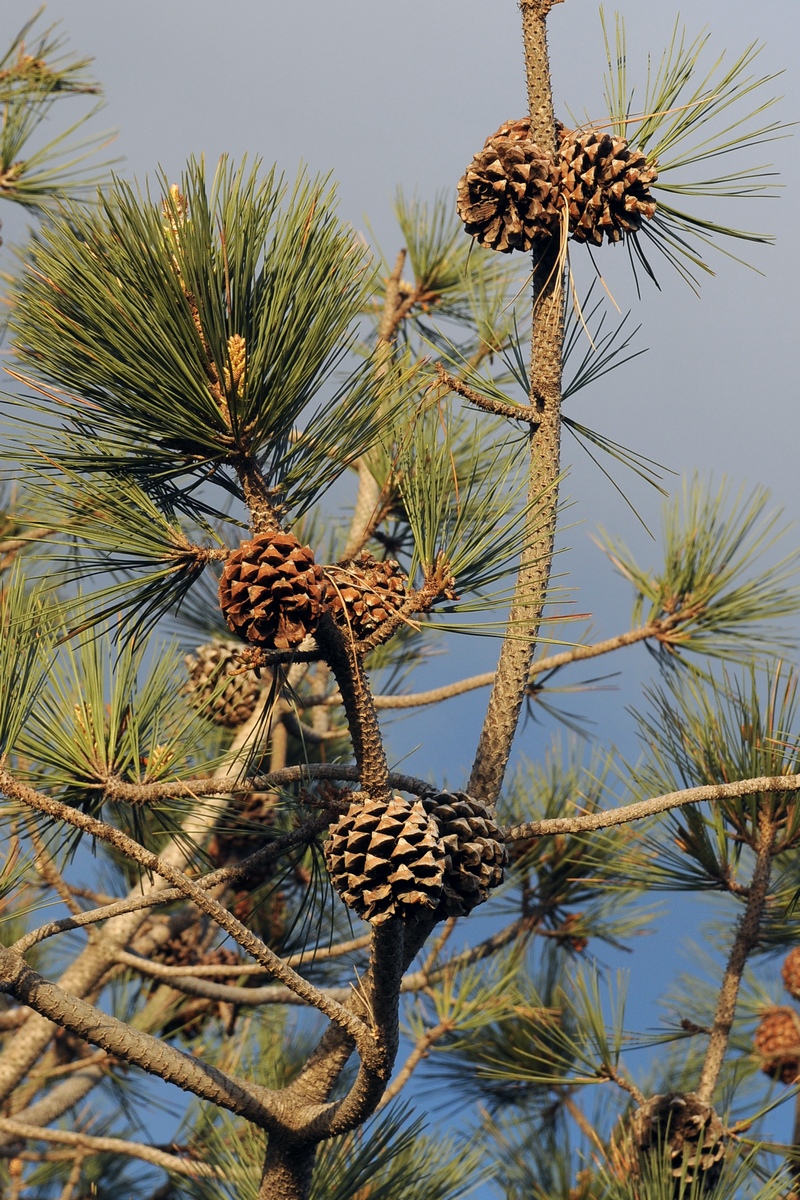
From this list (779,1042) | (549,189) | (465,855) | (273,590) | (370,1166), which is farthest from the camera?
(779,1042)

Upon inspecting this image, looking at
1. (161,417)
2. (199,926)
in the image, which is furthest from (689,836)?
(199,926)

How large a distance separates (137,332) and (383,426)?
257 mm

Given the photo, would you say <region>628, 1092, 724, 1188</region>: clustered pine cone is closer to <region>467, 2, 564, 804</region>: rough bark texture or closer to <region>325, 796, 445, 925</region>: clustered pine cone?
<region>467, 2, 564, 804</region>: rough bark texture

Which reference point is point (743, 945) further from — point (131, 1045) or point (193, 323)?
point (193, 323)

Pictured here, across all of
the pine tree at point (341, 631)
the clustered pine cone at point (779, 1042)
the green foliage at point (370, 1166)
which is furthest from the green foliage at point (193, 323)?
the clustered pine cone at point (779, 1042)

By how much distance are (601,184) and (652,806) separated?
695 millimetres

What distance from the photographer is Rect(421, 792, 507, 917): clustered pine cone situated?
120 centimetres


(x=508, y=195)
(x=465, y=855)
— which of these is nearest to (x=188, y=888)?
(x=465, y=855)

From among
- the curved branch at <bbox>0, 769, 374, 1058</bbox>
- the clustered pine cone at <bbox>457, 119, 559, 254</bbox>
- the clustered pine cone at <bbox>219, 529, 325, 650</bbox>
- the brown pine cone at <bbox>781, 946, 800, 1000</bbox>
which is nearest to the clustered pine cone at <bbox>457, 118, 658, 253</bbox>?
the clustered pine cone at <bbox>457, 119, 559, 254</bbox>

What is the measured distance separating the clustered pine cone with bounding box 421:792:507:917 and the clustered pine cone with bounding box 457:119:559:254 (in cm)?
63

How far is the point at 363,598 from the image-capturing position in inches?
47.4

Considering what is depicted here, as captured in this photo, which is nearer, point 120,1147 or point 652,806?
point 652,806

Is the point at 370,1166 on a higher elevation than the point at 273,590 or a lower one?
lower

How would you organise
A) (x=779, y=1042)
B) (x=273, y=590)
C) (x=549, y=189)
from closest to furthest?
1. (x=273, y=590)
2. (x=549, y=189)
3. (x=779, y=1042)
